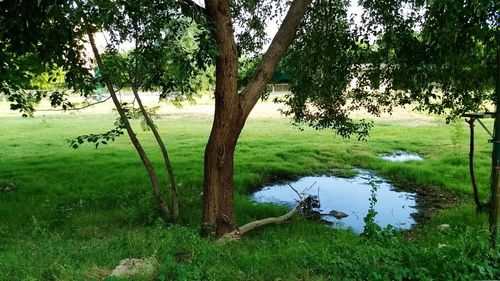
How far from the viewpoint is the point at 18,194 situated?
9.37 m

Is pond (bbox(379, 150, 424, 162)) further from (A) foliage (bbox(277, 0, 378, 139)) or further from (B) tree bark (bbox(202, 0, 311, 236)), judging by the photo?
(B) tree bark (bbox(202, 0, 311, 236))

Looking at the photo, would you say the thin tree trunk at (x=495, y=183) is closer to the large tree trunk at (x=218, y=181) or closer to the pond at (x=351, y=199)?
the large tree trunk at (x=218, y=181)

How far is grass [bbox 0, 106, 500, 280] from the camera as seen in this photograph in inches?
173

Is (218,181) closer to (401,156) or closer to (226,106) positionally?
(226,106)

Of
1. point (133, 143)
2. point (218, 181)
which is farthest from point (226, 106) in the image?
point (133, 143)

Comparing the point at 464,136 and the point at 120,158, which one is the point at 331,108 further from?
the point at 464,136

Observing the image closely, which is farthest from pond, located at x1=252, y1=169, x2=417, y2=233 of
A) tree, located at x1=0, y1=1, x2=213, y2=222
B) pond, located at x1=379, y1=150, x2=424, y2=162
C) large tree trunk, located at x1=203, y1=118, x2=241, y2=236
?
tree, located at x1=0, y1=1, x2=213, y2=222

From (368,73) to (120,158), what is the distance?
864cm

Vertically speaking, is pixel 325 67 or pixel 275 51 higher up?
pixel 275 51

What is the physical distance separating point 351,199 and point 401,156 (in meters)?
→ 5.54

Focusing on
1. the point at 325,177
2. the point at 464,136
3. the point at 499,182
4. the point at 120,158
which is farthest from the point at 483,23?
the point at 464,136

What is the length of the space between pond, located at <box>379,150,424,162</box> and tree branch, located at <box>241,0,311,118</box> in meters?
9.58

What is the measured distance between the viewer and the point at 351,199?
11188 mm

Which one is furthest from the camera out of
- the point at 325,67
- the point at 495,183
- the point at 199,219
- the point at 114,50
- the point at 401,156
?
the point at 401,156
